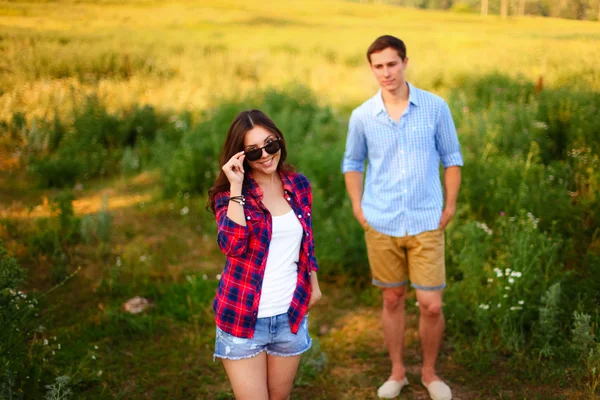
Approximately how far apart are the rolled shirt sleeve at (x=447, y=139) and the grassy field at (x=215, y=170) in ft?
3.58

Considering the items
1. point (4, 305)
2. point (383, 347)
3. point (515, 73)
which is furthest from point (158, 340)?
point (515, 73)

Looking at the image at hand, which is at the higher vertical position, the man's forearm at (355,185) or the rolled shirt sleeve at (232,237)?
the rolled shirt sleeve at (232,237)

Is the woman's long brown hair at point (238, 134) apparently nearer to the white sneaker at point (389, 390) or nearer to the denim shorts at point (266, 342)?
the denim shorts at point (266, 342)

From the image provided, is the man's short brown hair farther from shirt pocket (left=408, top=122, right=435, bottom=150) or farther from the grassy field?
the grassy field

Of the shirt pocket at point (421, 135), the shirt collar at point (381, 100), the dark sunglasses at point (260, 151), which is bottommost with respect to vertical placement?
the shirt pocket at point (421, 135)

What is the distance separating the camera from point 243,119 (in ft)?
9.16

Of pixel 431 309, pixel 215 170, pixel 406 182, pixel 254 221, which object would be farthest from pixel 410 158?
pixel 215 170

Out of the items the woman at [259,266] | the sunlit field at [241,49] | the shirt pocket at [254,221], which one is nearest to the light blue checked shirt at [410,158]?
the woman at [259,266]

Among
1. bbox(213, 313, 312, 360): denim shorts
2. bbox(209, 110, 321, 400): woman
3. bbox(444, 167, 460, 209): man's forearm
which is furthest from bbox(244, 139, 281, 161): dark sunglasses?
bbox(444, 167, 460, 209): man's forearm

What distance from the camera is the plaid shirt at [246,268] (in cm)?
264

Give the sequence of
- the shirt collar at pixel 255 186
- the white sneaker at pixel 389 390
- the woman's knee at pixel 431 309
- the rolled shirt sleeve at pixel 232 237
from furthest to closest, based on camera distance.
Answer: the white sneaker at pixel 389 390, the woman's knee at pixel 431 309, the shirt collar at pixel 255 186, the rolled shirt sleeve at pixel 232 237

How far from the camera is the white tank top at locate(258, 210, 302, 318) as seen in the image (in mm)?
2703

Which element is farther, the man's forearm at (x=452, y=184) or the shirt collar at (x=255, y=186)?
the man's forearm at (x=452, y=184)

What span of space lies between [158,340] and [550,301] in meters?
2.96
